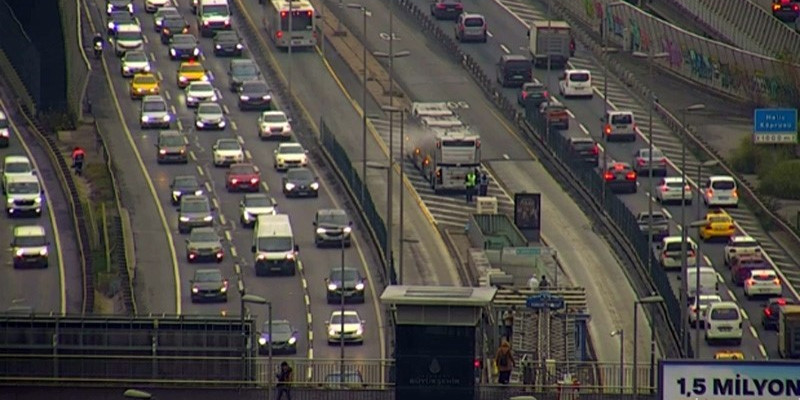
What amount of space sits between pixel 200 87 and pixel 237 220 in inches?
828

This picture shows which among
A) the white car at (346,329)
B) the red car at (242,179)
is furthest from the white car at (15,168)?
the white car at (346,329)

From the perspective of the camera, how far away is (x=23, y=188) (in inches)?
5669

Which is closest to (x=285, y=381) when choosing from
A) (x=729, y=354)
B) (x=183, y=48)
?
(x=729, y=354)

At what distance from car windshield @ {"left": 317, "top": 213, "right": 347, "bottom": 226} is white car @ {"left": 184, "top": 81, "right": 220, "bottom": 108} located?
2594 centimetres

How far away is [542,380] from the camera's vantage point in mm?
93750

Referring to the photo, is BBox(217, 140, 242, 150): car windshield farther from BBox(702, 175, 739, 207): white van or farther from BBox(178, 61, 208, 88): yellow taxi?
BBox(702, 175, 739, 207): white van

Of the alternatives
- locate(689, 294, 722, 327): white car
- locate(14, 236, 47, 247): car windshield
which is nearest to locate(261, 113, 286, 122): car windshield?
locate(14, 236, 47, 247): car windshield

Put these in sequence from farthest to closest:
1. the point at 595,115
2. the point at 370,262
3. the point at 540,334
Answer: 1. the point at 595,115
2. the point at 370,262
3. the point at 540,334

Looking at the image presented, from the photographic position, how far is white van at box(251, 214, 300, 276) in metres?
133

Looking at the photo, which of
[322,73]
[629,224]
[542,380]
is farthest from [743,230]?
[542,380]

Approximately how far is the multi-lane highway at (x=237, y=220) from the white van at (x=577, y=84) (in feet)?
46.2

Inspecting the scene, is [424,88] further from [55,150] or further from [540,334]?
[540,334]

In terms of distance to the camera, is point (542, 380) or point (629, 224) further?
point (629, 224)

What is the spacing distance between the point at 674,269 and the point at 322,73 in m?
36.9
